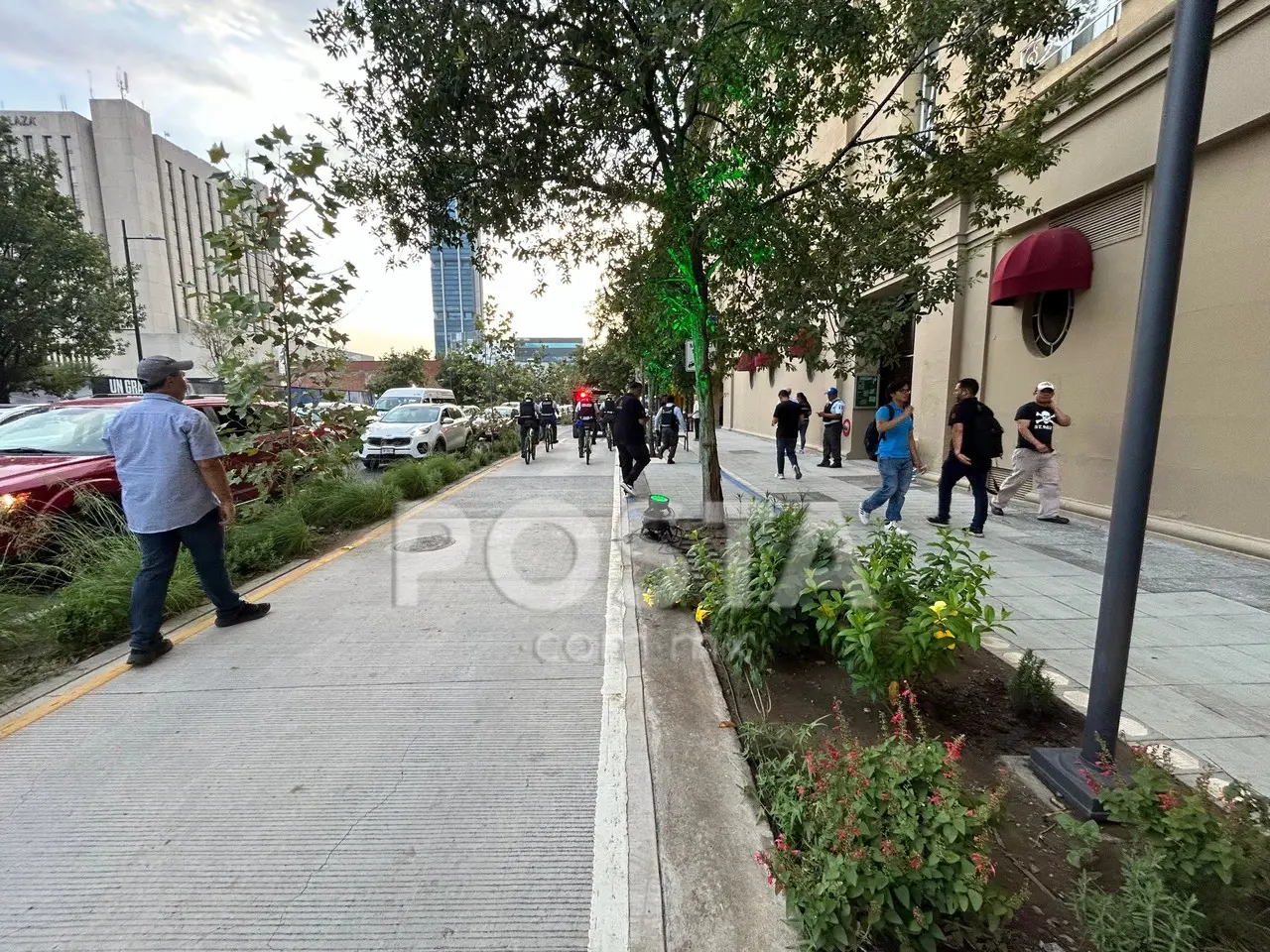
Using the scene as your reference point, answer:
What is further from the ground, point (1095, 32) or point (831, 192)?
point (1095, 32)

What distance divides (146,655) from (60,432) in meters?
3.94

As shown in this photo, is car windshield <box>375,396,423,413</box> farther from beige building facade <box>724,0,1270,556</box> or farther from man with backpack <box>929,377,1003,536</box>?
man with backpack <box>929,377,1003,536</box>

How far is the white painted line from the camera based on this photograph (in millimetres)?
1896

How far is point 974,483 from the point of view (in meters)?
6.71

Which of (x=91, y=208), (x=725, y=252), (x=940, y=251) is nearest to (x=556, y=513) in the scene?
(x=725, y=252)

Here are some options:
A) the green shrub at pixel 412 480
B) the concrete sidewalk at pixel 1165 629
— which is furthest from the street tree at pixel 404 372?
the concrete sidewalk at pixel 1165 629

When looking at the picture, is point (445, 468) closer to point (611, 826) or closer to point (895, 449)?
point (895, 449)

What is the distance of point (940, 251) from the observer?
11164 millimetres

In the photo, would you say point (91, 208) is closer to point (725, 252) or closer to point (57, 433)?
point (57, 433)

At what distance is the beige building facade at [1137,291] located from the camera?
590 cm

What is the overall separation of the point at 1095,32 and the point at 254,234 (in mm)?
10761

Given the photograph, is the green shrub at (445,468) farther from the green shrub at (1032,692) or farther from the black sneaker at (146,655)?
the green shrub at (1032,692)

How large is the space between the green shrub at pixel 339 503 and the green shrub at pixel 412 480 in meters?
1.19

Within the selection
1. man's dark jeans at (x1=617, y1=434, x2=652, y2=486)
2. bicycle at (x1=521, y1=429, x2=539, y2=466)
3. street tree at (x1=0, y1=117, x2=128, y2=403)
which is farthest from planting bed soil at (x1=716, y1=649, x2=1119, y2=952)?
street tree at (x1=0, y1=117, x2=128, y2=403)
